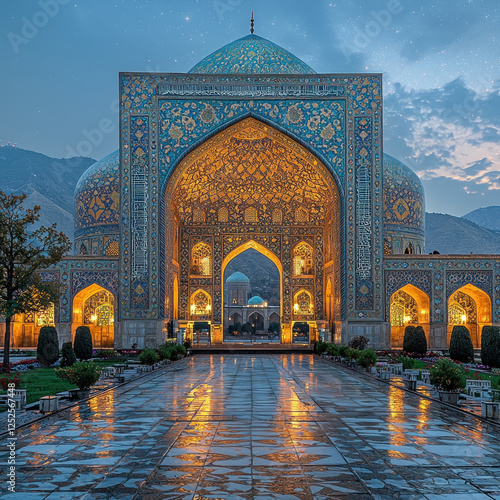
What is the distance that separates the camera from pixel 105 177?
77.9ft

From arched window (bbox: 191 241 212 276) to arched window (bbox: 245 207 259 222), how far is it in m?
1.78

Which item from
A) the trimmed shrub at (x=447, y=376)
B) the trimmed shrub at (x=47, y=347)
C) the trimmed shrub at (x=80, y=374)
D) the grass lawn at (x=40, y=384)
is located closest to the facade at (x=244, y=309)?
the trimmed shrub at (x=47, y=347)

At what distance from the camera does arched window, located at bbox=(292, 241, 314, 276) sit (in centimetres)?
2261

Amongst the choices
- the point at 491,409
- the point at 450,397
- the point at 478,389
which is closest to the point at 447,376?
the point at 450,397

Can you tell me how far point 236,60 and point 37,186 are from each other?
5253 cm

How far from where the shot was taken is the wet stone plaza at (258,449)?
3912mm

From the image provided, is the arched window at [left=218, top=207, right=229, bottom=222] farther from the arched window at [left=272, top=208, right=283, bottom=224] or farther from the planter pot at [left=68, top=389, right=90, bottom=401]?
the planter pot at [left=68, top=389, right=90, bottom=401]

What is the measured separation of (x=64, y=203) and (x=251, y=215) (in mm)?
50236

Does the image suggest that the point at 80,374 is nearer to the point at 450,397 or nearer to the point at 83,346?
the point at 450,397

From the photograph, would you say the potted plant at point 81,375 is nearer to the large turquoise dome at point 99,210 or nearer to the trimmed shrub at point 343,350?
the trimmed shrub at point 343,350

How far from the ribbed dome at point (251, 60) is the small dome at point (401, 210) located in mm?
5295

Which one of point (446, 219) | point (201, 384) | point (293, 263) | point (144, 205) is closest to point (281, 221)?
point (293, 263)

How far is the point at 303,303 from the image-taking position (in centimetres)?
2262

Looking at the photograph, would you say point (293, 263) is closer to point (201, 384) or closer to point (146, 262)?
point (146, 262)
